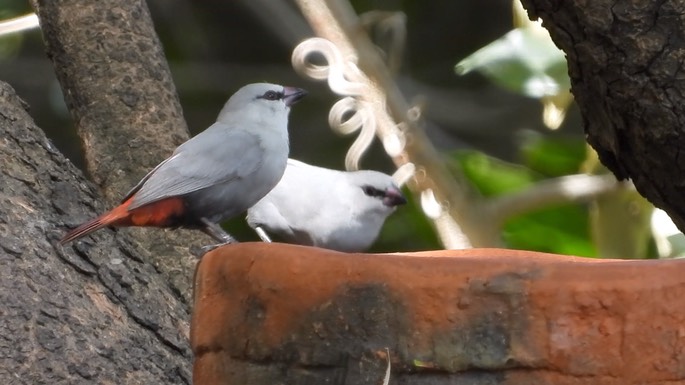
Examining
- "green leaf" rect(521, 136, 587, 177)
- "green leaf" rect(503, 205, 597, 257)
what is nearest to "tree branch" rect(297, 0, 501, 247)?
"green leaf" rect(503, 205, 597, 257)

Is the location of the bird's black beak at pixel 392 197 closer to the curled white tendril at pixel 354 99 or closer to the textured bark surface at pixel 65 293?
the curled white tendril at pixel 354 99

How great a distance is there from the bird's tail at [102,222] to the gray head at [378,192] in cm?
75

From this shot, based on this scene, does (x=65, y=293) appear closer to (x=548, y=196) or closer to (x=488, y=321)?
(x=488, y=321)

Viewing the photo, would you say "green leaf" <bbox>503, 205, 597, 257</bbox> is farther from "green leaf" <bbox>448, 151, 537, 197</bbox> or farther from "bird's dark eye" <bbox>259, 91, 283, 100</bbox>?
"bird's dark eye" <bbox>259, 91, 283, 100</bbox>

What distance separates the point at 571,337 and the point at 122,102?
4.49 ft

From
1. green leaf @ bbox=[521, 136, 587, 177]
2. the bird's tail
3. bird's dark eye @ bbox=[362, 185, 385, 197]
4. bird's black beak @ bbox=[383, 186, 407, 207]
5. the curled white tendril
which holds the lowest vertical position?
green leaf @ bbox=[521, 136, 587, 177]

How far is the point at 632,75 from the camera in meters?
1.70

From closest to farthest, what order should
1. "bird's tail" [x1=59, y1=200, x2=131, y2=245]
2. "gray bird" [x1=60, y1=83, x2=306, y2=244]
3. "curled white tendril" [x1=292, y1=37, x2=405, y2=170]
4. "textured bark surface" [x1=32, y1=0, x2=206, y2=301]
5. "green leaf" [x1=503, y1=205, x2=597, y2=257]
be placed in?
"bird's tail" [x1=59, y1=200, x2=131, y2=245], "gray bird" [x1=60, y1=83, x2=306, y2=244], "textured bark surface" [x1=32, y1=0, x2=206, y2=301], "curled white tendril" [x1=292, y1=37, x2=405, y2=170], "green leaf" [x1=503, y1=205, x2=597, y2=257]

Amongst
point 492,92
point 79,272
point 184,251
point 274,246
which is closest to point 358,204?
point 184,251

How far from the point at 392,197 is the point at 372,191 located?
48 mm

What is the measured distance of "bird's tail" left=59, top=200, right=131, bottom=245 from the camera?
1.80m

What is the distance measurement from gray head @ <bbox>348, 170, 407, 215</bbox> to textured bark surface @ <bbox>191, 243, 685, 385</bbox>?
1311 millimetres

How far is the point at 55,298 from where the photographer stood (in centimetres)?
174

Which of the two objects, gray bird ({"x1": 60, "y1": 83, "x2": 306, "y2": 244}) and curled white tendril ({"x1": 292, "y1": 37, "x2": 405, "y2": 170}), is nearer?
gray bird ({"x1": 60, "y1": 83, "x2": 306, "y2": 244})
